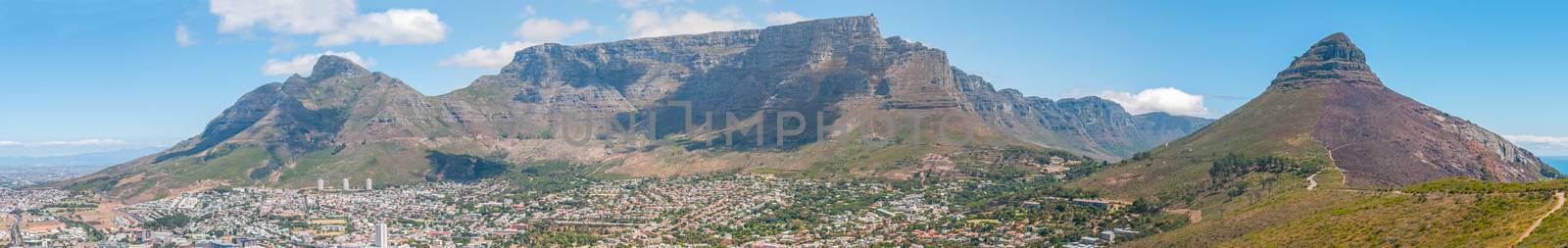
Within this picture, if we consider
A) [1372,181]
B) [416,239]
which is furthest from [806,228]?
[1372,181]

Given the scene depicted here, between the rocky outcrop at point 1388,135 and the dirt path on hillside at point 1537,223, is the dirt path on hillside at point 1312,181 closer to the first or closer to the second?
the rocky outcrop at point 1388,135

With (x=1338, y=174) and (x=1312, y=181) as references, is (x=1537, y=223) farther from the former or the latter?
(x=1338, y=174)

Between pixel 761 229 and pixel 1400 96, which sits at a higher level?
pixel 1400 96

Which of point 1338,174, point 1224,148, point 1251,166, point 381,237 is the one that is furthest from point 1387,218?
point 381,237

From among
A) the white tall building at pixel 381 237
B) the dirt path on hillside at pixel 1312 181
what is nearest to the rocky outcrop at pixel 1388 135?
the dirt path on hillside at pixel 1312 181

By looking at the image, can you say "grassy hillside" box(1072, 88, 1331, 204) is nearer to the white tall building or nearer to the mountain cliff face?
the mountain cliff face

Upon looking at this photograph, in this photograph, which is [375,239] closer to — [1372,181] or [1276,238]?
[1276,238]
